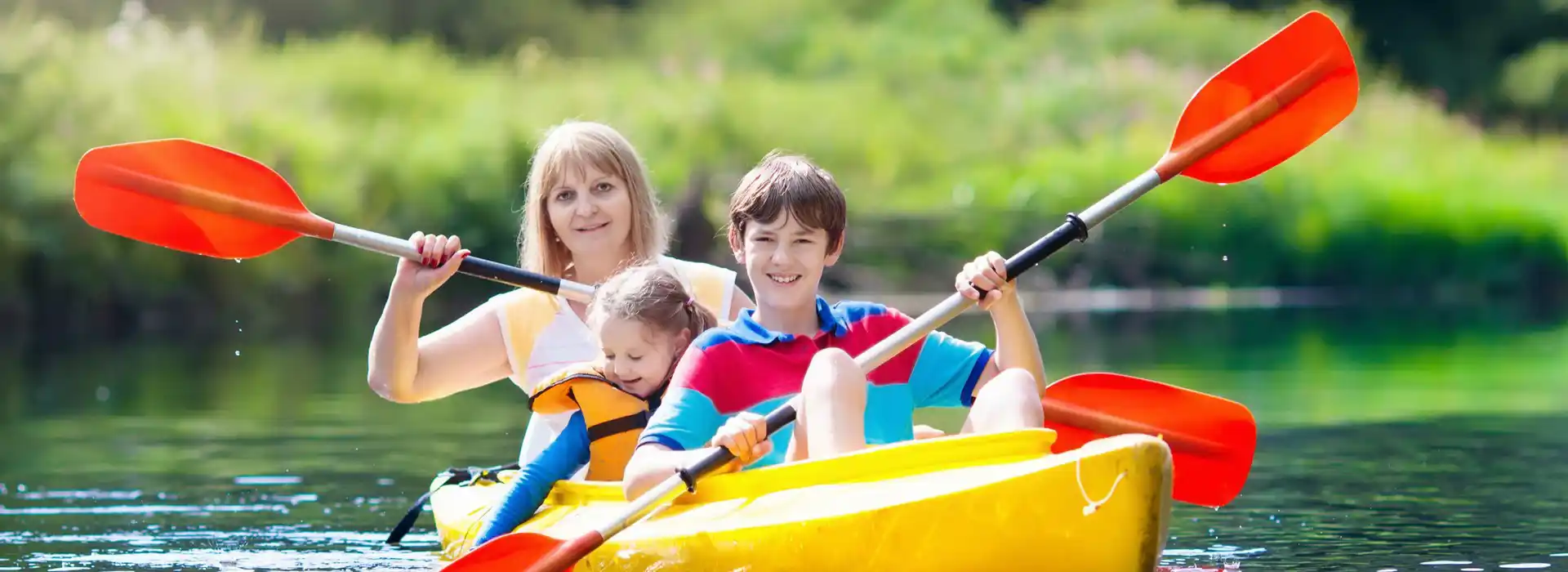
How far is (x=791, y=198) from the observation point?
3607mm

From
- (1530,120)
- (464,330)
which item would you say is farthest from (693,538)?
(1530,120)

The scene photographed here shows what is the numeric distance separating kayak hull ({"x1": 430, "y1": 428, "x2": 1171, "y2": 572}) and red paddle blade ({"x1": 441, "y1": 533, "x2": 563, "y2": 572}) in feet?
0.73

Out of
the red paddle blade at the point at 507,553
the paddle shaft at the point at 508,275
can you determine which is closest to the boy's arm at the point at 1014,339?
the red paddle blade at the point at 507,553

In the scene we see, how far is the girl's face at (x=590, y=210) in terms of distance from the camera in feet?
14.5

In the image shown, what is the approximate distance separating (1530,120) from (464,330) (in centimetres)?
1787

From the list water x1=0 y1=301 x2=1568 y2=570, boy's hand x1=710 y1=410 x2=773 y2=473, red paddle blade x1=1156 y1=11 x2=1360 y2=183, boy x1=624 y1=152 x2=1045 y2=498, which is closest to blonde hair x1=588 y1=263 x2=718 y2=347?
boy x1=624 y1=152 x2=1045 y2=498

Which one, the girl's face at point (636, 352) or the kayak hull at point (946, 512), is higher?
the girl's face at point (636, 352)

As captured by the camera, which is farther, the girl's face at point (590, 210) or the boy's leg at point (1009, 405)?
the girl's face at point (590, 210)

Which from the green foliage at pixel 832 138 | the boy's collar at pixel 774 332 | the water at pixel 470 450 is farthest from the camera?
the green foliage at pixel 832 138

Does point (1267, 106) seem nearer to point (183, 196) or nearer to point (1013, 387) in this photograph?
point (1013, 387)

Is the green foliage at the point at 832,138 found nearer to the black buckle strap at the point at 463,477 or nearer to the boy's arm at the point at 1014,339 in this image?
the black buckle strap at the point at 463,477

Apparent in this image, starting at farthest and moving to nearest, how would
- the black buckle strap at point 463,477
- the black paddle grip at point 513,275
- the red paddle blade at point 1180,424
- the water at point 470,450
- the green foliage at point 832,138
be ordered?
the green foliage at point 832,138 → the water at point 470,450 → the black paddle grip at point 513,275 → the black buckle strap at point 463,477 → the red paddle blade at point 1180,424

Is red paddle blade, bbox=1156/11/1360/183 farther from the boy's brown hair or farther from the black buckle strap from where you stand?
the black buckle strap

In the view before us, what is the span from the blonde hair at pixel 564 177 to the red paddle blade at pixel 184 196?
19.6 inches
